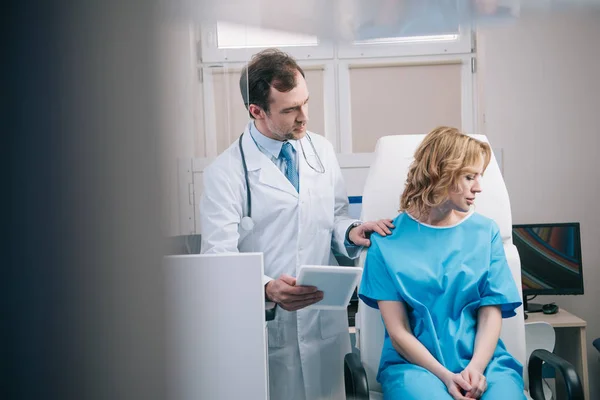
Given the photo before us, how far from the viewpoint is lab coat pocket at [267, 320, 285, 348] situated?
3.45 ft

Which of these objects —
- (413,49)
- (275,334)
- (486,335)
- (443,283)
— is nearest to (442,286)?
(443,283)

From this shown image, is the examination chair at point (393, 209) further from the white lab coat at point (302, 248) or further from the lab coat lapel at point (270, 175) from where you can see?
the lab coat lapel at point (270, 175)

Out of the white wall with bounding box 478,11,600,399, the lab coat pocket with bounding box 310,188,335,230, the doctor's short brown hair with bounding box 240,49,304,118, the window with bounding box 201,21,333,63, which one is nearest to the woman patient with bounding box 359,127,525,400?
the lab coat pocket with bounding box 310,188,335,230

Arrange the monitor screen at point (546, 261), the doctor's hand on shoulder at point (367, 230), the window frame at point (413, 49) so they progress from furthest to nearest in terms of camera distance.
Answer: the window frame at point (413, 49)
the monitor screen at point (546, 261)
the doctor's hand on shoulder at point (367, 230)

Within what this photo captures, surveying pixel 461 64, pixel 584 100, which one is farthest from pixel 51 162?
pixel 461 64

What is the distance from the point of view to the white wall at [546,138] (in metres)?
2.11

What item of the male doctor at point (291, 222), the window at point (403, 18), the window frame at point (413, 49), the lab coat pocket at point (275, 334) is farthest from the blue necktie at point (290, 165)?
the window frame at point (413, 49)

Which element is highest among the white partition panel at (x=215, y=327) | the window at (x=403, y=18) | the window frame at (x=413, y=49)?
the window frame at (x=413, y=49)

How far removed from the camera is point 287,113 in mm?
886

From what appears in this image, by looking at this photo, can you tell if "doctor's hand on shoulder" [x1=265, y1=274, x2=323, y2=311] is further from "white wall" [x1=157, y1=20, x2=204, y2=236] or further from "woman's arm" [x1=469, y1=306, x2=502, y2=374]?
"white wall" [x1=157, y1=20, x2=204, y2=236]

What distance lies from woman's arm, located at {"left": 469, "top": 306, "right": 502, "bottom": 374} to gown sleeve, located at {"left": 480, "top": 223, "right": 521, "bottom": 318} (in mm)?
17

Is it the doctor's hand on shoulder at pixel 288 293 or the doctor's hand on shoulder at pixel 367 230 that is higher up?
the doctor's hand on shoulder at pixel 367 230

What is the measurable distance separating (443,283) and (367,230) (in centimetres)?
17

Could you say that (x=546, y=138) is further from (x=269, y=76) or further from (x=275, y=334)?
(x=269, y=76)
